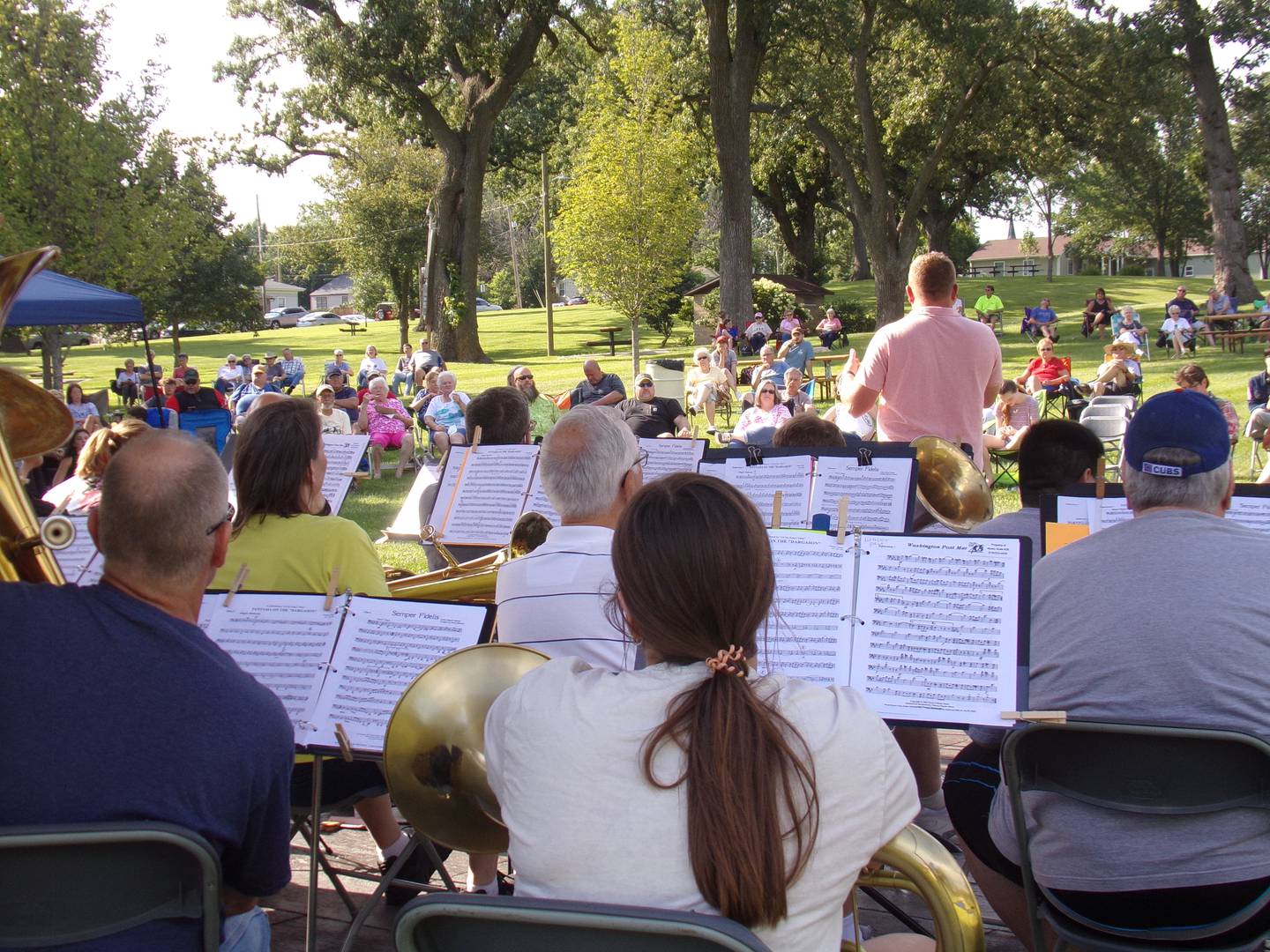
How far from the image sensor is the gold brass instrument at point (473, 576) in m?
4.12

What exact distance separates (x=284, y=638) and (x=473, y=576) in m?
1.42

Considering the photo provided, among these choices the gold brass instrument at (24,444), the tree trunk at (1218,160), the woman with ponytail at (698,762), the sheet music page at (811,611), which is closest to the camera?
the woman with ponytail at (698,762)

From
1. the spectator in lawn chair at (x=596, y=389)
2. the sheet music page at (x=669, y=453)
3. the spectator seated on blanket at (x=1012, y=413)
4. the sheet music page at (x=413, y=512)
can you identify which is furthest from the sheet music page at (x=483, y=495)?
the spectator in lawn chair at (x=596, y=389)

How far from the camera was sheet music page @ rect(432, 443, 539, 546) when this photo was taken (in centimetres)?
472

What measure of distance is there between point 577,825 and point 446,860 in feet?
8.05

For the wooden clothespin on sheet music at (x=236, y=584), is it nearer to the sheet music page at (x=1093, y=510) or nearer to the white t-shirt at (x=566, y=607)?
the white t-shirt at (x=566, y=607)

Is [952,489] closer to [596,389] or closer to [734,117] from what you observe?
[596,389]

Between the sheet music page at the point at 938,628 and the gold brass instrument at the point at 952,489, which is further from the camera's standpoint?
the gold brass instrument at the point at 952,489

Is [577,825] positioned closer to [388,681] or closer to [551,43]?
[388,681]

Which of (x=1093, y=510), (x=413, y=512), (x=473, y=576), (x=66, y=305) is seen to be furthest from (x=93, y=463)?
(x=66, y=305)

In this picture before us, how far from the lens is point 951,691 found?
2389mm

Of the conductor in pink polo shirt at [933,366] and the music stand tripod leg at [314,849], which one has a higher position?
the conductor in pink polo shirt at [933,366]

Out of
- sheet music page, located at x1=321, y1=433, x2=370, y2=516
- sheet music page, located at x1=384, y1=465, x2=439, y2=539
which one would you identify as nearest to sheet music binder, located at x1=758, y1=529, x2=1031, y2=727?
Result: sheet music page, located at x1=321, y1=433, x2=370, y2=516

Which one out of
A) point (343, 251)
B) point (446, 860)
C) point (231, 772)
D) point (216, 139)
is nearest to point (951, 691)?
point (231, 772)
